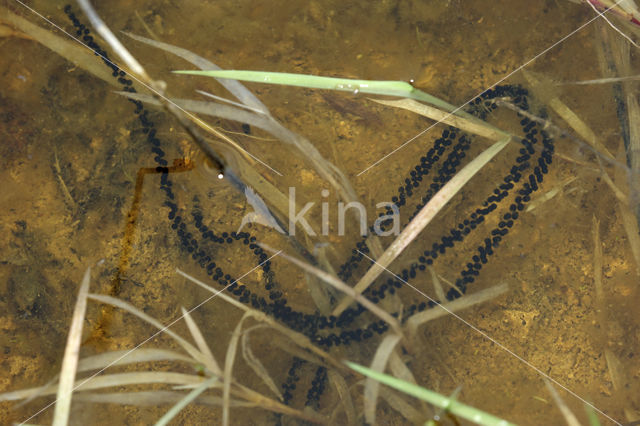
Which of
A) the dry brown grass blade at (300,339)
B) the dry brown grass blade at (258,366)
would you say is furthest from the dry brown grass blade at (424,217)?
the dry brown grass blade at (258,366)

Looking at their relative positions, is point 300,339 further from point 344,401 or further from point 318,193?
point 318,193

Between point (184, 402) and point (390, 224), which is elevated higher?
point (390, 224)

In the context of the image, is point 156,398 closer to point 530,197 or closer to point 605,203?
point 530,197

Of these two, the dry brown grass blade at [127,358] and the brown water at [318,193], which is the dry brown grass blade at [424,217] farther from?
the dry brown grass blade at [127,358]

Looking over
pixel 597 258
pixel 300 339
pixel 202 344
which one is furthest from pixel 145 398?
pixel 597 258

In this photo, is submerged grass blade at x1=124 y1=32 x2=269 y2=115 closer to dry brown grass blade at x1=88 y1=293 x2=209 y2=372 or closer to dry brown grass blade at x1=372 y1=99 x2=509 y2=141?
dry brown grass blade at x1=372 y1=99 x2=509 y2=141

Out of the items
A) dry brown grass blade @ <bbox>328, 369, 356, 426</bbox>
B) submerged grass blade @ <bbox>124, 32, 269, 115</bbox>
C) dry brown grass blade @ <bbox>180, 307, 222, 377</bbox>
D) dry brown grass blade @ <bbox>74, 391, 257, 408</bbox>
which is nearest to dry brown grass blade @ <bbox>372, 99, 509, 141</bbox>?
submerged grass blade @ <bbox>124, 32, 269, 115</bbox>
